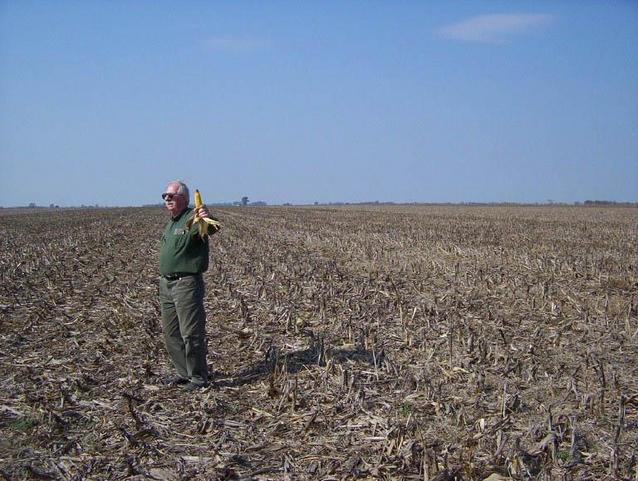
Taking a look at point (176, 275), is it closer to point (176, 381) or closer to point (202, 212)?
point (202, 212)

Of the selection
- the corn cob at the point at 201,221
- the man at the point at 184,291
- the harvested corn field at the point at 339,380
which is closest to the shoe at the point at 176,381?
the man at the point at 184,291

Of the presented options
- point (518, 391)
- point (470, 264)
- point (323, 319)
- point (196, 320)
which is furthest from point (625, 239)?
point (196, 320)

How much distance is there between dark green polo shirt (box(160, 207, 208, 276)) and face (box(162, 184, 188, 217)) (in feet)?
0.31

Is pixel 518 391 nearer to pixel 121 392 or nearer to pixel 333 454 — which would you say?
pixel 333 454

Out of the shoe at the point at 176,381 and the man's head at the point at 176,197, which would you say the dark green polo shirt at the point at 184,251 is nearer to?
the man's head at the point at 176,197

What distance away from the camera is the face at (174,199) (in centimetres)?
638

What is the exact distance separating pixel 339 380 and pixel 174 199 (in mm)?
2649

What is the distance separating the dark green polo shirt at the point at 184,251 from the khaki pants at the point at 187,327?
127 mm

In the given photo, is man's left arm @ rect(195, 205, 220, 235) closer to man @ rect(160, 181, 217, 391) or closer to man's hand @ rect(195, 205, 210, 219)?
man's hand @ rect(195, 205, 210, 219)

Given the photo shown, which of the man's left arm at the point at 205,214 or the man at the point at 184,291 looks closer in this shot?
the man's left arm at the point at 205,214

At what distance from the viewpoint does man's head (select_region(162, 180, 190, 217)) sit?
6383mm

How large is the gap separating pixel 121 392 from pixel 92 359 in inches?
54.1

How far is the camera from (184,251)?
631 centimetres

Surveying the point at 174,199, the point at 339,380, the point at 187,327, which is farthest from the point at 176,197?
the point at 339,380
